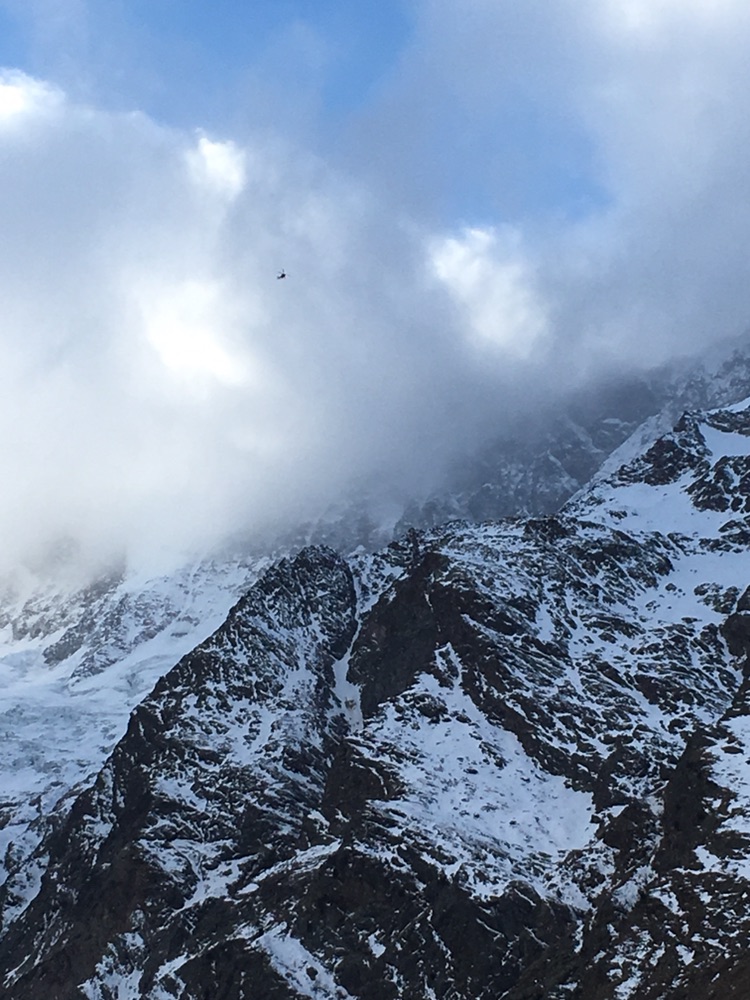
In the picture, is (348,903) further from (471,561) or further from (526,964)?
(471,561)

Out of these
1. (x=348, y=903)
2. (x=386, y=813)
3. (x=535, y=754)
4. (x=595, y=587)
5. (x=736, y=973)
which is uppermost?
(x=595, y=587)

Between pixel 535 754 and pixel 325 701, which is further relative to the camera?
pixel 325 701

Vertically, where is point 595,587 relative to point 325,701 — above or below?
above

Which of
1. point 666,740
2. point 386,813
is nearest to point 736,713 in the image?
point 666,740

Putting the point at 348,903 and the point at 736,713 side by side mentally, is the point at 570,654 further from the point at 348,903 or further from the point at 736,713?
Result: the point at 348,903

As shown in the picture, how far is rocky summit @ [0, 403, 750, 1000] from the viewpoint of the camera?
11800cm

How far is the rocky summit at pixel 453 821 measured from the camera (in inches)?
4646

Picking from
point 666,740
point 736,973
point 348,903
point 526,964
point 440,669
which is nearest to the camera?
point 736,973

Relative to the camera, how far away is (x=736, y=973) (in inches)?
3762

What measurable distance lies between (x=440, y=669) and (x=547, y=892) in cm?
4830

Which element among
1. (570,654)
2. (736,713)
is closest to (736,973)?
(736,713)

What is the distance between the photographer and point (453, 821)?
468 feet

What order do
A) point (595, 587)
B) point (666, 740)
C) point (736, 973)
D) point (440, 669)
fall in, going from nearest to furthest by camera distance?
1. point (736, 973)
2. point (666, 740)
3. point (440, 669)
4. point (595, 587)

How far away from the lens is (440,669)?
174500mm
